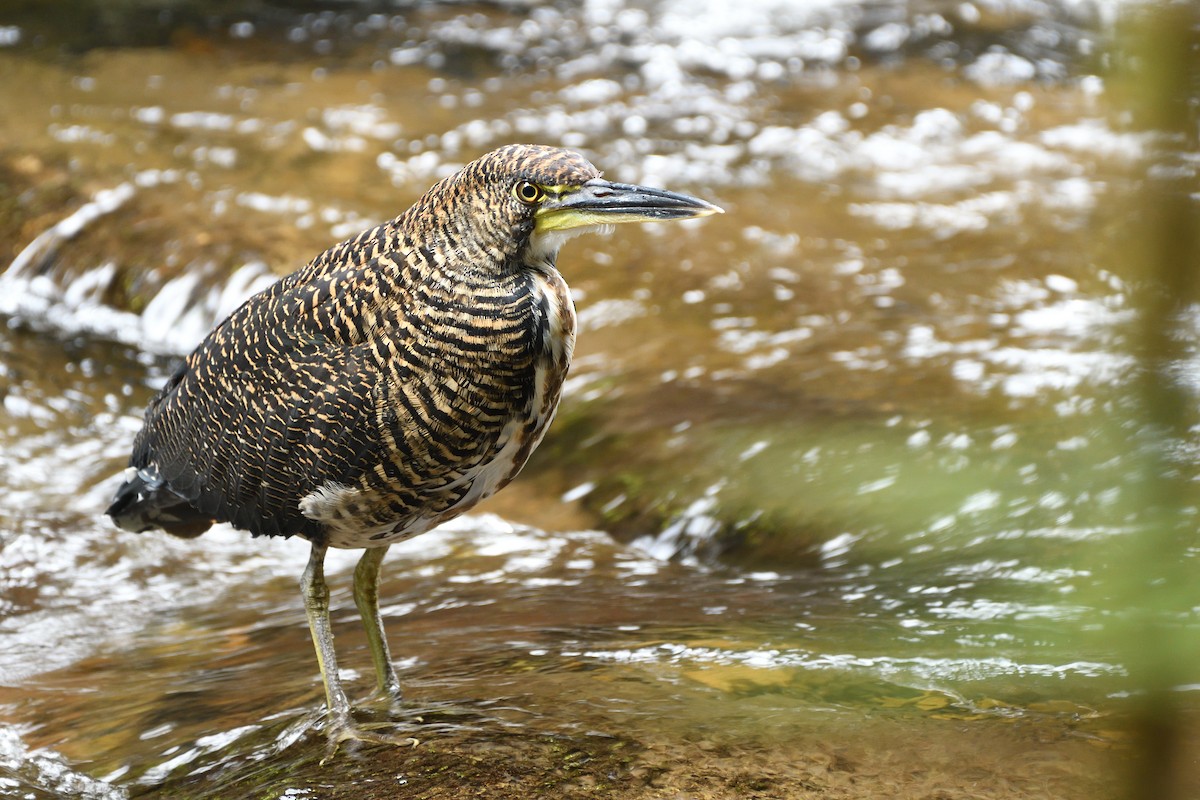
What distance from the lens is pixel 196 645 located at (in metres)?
5.61

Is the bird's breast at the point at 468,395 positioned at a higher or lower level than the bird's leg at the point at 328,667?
higher

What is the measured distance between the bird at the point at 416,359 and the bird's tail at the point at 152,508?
1.92 feet

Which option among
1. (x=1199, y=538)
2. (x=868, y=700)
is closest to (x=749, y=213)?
(x=1199, y=538)

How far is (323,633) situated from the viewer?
431 cm

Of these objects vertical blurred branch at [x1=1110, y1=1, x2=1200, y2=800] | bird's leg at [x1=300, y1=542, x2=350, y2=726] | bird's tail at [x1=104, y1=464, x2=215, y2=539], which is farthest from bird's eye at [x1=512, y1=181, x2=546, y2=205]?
vertical blurred branch at [x1=1110, y1=1, x2=1200, y2=800]

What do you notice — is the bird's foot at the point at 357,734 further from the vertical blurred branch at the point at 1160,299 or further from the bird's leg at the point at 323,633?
the vertical blurred branch at the point at 1160,299

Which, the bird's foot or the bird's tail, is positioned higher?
the bird's tail

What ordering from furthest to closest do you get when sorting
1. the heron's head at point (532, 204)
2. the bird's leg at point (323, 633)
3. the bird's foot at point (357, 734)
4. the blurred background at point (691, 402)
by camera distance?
the bird's leg at point (323, 633) < the bird's foot at point (357, 734) < the heron's head at point (532, 204) < the blurred background at point (691, 402)

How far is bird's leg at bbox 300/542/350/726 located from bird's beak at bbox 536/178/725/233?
144 centimetres

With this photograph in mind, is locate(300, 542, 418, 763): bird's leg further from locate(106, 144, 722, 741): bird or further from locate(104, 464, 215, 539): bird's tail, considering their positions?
locate(104, 464, 215, 539): bird's tail

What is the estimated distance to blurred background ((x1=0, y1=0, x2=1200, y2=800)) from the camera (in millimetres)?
3611

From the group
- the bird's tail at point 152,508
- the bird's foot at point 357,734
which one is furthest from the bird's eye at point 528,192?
the bird's tail at point 152,508

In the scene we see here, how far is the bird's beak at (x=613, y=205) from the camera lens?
3.69 meters

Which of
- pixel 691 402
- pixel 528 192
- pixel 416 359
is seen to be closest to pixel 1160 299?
pixel 528 192
